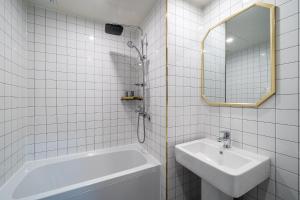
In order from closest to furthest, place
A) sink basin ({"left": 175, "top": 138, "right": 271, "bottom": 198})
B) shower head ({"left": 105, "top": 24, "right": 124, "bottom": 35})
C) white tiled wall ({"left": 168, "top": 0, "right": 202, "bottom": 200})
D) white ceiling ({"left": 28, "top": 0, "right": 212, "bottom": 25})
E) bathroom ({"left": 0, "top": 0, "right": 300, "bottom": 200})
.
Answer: sink basin ({"left": 175, "top": 138, "right": 271, "bottom": 198}) → bathroom ({"left": 0, "top": 0, "right": 300, "bottom": 200}) → white tiled wall ({"left": 168, "top": 0, "right": 202, "bottom": 200}) → white ceiling ({"left": 28, "top": 0, "right": 212, "bottom": 25}) → shower head ({"left": 105, "top": 24, "right": 124, "bottom": 35})

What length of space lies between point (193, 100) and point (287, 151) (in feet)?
2.73

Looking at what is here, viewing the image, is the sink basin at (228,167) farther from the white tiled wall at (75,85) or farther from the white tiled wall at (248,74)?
the white tiled wall at (75,85)

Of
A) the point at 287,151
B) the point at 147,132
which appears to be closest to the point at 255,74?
the point at 287,151

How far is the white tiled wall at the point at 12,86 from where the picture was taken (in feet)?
3.66

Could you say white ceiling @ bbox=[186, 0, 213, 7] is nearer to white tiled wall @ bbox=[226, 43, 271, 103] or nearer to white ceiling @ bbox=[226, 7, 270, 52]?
white ceiling @ bbox=[226, 7, 270, 52]

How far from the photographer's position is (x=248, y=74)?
3.73 ft

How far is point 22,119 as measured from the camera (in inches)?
55.6

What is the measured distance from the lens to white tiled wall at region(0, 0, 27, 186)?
1.12 metres

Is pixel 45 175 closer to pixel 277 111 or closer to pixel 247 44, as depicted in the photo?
pixel 277 111

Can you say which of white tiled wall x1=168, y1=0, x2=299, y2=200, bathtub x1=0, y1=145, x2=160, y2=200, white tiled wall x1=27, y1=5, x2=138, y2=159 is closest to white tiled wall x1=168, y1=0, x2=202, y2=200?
white tiled wall x1=168, y1=0, x2=299, y2=200

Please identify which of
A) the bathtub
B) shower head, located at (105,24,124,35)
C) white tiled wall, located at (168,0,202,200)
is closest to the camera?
the bathtub

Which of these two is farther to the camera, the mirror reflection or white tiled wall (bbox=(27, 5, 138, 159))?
white tiled wall (bbox=(27, 5, 138, 159))

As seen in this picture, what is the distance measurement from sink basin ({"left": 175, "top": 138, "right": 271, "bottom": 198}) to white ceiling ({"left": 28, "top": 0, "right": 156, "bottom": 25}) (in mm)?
1667

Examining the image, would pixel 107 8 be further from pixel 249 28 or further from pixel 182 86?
pixel 249 28
